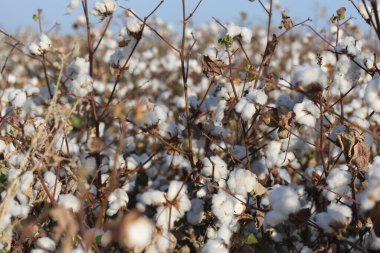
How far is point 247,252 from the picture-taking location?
162 centimetres

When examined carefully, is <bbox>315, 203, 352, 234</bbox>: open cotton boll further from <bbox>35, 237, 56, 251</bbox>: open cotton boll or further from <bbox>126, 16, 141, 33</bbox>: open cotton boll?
<bbox>126, 16, 141, 33</bbox>: open cotton boll

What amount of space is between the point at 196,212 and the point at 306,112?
478 mm

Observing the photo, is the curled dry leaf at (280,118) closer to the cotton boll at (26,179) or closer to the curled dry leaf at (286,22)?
the curled dry leaf at (286,22)

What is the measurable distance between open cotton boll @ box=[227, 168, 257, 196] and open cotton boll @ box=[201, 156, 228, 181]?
14 cm

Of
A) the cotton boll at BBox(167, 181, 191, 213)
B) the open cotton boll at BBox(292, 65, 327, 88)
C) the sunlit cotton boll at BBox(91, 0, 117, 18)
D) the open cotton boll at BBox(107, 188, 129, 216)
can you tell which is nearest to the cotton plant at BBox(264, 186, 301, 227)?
the open cotton boll at BBox(292, 65, 327, 88)

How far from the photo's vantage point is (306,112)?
1.61 meters

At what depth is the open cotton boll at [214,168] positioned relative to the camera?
1818 millimetres

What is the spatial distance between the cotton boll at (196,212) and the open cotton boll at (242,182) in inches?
5.6

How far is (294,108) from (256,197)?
0.35m

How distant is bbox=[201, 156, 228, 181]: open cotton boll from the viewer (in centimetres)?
182

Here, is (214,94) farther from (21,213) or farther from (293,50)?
(293,50)

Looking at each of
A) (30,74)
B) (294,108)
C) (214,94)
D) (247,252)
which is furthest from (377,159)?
(30,74)

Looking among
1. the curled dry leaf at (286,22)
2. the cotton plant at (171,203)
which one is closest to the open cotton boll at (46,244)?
the cotton plant at (171,203)

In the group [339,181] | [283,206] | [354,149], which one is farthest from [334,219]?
[354,149]
